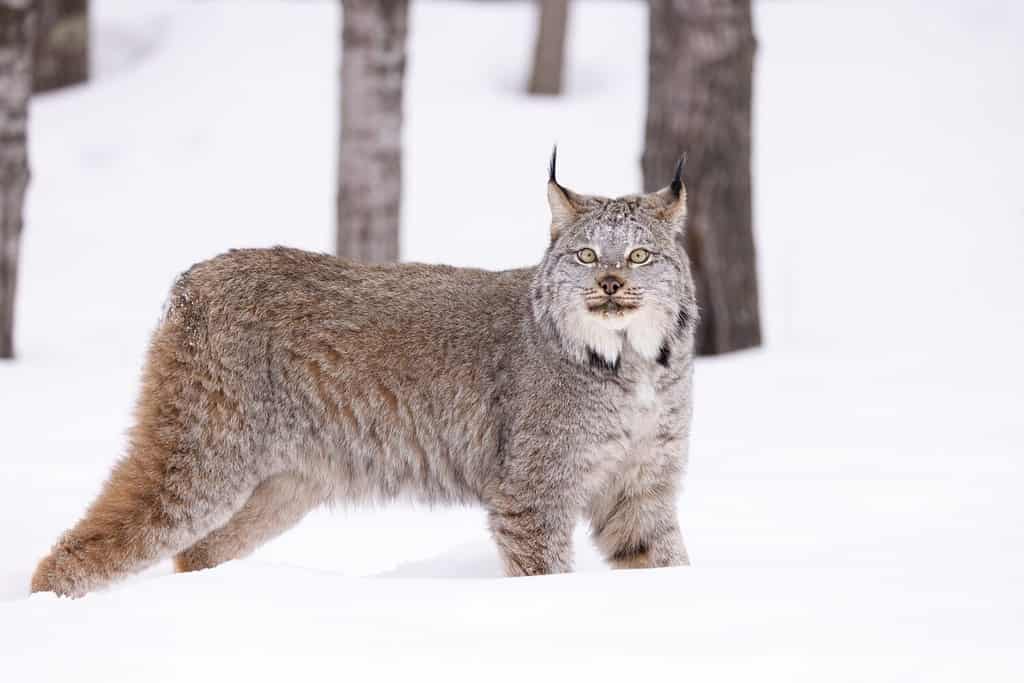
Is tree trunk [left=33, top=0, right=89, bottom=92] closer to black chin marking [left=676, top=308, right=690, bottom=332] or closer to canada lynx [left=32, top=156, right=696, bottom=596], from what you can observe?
canada lynx [left=32, top=156, right=696, bottom=596]

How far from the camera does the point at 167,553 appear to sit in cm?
549

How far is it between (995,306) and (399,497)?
262 inches

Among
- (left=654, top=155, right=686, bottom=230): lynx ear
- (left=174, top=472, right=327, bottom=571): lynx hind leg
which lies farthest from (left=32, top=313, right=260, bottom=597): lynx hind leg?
(left=654, top=155, right=686, bottom=230): lynx ear

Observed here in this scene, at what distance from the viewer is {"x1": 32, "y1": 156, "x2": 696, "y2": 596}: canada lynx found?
5.33 meters

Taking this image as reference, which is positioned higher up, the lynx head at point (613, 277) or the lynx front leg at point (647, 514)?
the lynx head at point (613, 277)

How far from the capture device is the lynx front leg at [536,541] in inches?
208

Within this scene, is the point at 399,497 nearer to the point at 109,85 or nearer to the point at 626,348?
the point at 626,348

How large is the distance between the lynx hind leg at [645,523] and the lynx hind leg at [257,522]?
1.15 metres

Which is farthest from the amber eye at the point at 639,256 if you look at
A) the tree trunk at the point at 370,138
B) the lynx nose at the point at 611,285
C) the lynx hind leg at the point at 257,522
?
the tree trunk at the point at 370,138

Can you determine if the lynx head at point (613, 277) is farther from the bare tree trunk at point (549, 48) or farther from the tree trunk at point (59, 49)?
the tree trunk at point (59, 49)

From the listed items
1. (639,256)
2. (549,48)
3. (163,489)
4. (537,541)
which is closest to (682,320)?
(639,256)

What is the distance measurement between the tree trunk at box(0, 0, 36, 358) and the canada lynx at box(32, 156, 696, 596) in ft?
14.4

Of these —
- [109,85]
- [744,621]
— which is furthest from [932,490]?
[109,85]

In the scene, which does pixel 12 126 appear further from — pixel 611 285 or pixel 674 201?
pixel 611 285
